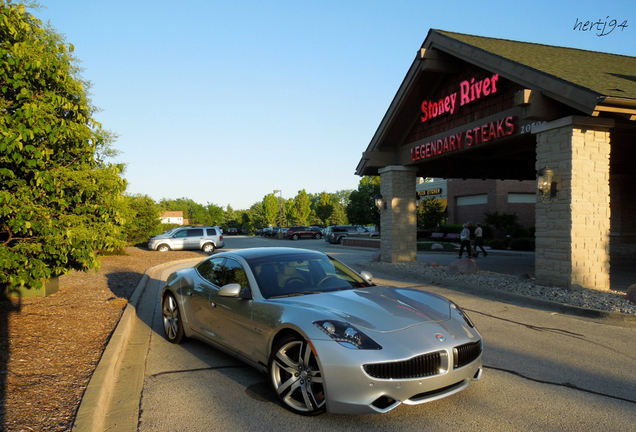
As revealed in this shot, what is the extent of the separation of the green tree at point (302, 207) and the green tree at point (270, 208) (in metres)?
4.31

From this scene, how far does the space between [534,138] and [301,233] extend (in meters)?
37.7

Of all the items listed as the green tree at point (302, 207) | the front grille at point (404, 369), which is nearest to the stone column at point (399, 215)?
the front grille at point (404, 369)

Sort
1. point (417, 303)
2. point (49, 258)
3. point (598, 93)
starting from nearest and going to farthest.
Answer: point (417, 303), point (49, 258), point (598, 93)

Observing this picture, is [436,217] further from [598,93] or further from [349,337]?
[349,337]

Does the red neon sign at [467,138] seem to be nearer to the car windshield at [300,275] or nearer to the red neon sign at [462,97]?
the red neon sign at [462,97]

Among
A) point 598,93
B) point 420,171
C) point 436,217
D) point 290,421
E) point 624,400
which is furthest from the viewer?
point 436,217

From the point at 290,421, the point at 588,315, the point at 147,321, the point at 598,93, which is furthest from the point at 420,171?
the point at 290,421

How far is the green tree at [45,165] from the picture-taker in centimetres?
559

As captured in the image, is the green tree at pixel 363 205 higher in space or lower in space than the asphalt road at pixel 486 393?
higher

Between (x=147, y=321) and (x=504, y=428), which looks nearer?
(x=504, y=428)

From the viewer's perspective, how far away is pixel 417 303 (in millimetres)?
4395

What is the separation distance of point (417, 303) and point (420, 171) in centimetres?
1303

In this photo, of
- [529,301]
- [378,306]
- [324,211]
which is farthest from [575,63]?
[324,211]

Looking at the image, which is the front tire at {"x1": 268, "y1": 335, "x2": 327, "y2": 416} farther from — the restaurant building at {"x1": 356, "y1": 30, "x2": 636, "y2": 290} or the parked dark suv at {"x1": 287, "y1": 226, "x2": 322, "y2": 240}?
the parked dark suv at {"x1": 287, "y1": 226, "x2": 322, "y2": 240}
